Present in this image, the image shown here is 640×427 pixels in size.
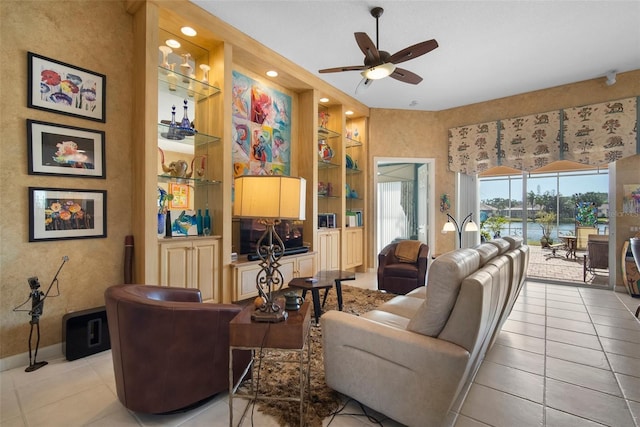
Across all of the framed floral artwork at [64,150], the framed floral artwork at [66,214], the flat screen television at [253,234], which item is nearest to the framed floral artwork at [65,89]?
the framed floral artwork at [64,150]

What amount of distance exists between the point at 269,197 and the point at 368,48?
2158 mm

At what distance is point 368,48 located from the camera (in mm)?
2906

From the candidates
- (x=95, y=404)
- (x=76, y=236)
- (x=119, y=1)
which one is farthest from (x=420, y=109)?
(x=95, y=404)

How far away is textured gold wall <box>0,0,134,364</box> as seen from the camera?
2283 mm

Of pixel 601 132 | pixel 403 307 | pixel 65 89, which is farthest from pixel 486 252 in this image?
pixel 601 132

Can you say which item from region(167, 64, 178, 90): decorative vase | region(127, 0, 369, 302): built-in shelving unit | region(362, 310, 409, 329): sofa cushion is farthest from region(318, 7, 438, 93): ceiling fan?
region(362, 310, 409, 329): sofa cushion

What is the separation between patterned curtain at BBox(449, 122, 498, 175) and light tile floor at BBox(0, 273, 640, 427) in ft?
11.3

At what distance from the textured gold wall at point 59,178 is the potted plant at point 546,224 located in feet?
22.7

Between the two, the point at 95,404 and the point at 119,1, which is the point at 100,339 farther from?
the point at 119,1

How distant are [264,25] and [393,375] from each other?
3.71 m

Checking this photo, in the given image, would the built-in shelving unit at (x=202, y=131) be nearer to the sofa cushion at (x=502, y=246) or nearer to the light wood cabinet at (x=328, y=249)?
the light wood cabinet at (x=328, y=249)

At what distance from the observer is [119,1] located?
2.83 meters

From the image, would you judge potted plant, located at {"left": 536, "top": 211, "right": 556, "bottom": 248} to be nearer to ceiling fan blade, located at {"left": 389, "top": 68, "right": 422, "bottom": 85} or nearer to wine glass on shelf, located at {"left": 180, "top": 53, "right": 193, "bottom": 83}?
ceiling fan blade, located at {"left": 389, "top": 68, "right": 422, "bottom": 85}

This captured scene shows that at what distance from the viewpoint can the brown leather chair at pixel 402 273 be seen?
13.8ft
